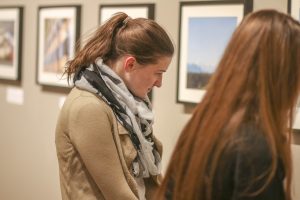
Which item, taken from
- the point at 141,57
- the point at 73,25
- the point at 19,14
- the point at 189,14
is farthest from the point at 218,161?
the point at 19,14

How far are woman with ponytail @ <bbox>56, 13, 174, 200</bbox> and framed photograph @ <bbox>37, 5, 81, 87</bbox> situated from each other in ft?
3.75

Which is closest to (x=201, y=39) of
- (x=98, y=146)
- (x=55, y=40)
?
(x=98, y=146)

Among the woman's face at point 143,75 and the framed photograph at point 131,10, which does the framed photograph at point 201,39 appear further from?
the woman's face at point 143,75

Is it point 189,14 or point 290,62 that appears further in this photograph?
point 189,14

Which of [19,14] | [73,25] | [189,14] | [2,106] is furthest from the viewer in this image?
[2,106]

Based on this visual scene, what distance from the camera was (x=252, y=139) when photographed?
3.65 feet

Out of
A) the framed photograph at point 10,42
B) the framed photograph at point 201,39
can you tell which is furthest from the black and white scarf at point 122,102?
the framed photograph at point 10,42

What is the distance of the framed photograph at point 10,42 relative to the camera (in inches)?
137

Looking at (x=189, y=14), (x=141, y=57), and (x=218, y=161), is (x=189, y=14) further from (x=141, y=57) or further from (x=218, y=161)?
(x=218, y=161)

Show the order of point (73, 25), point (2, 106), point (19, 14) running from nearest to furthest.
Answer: point (73, 25) → point (19, 14) → point (2, 106)

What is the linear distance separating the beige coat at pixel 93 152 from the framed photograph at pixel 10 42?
176 cm

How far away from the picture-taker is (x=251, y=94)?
114 centimetres

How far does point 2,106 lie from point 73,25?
1.01 metres

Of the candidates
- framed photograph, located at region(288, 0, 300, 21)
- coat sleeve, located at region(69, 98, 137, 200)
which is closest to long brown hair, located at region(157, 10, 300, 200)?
coat sleeve, located at region(69, 98, 137, 200)
